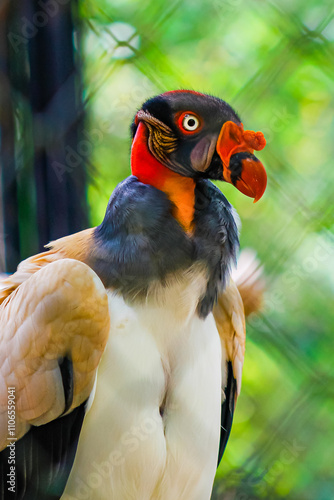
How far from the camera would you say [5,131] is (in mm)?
958

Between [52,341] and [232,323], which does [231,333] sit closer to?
[232,323]

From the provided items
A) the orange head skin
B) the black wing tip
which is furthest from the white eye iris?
the black wing tip

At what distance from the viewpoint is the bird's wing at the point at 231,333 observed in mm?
1062

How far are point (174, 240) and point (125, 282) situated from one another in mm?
107

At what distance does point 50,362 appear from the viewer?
0.81 meters

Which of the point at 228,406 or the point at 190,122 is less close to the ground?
the point at 190,122

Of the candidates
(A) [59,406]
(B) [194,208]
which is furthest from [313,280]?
(A) [59,406]

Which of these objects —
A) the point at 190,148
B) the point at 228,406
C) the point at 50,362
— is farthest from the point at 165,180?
the point at 228,406

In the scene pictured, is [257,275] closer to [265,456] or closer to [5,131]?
[265,456]

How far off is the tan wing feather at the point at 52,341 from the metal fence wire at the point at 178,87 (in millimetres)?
254

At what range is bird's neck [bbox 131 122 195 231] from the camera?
90 centimetres

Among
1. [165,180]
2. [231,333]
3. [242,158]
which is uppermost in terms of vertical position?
[242,158]

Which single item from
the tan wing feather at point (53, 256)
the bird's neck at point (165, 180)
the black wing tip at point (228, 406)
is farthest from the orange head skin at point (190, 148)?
the black wing tip at point (228, 406)

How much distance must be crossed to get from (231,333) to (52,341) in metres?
0.41
